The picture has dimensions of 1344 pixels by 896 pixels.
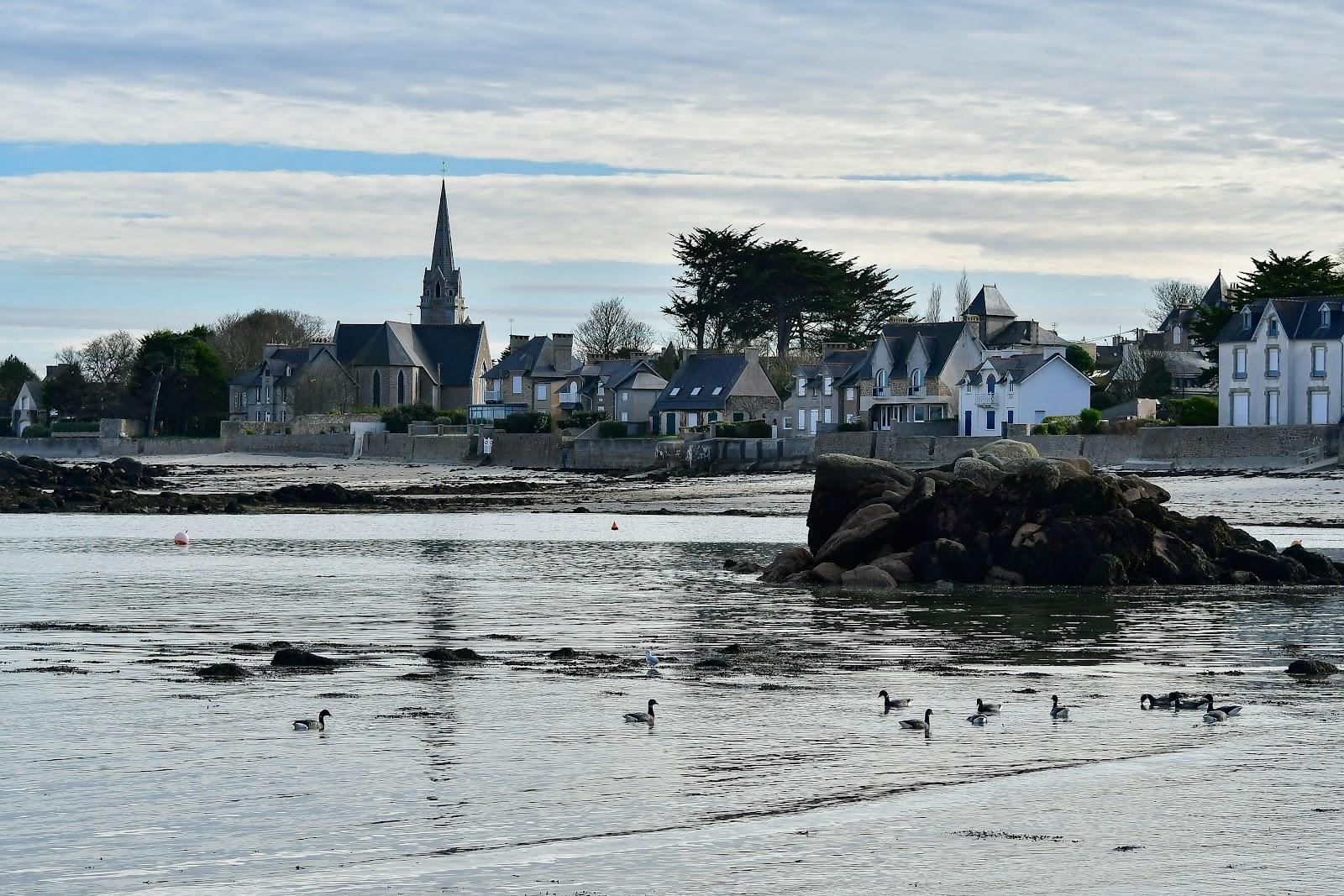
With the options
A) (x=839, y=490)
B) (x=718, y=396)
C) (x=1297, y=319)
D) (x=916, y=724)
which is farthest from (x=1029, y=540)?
(x=718, y=396)

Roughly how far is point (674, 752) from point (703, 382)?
2993 inches

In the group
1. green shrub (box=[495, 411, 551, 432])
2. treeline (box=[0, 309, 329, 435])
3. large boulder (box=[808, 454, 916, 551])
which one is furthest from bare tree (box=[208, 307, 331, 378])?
large boulder (box=[808, 454, 916, 551])

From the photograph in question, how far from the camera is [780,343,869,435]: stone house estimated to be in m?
82.2

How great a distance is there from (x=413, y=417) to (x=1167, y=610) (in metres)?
78.9

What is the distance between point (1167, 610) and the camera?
2172cm

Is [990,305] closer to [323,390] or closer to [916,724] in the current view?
[323,390]

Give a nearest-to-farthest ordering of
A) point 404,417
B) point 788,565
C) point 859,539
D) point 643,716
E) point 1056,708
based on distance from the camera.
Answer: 1. point 643,716
2. point 1056,708
3. point 859,539
4. point 788,565
5. point 404,417

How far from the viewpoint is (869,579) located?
25578 mm

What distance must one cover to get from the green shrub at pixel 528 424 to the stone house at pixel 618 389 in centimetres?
429

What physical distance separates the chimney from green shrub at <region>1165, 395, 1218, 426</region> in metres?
48.3

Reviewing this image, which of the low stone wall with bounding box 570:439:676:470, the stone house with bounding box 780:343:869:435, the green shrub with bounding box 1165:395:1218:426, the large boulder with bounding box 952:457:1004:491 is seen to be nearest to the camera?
the large boulder with bounding box 952:457:1004:491

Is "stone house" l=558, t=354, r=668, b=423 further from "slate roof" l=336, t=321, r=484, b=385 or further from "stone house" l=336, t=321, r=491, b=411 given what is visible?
"slate roof" l=336, t=321, r=484, b=385

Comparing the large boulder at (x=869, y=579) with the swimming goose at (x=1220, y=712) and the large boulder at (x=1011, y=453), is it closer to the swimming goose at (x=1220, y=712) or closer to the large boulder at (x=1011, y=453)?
the large boulder at (x=1011, y=453)

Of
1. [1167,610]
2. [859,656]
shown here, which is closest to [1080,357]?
[1167,610]
